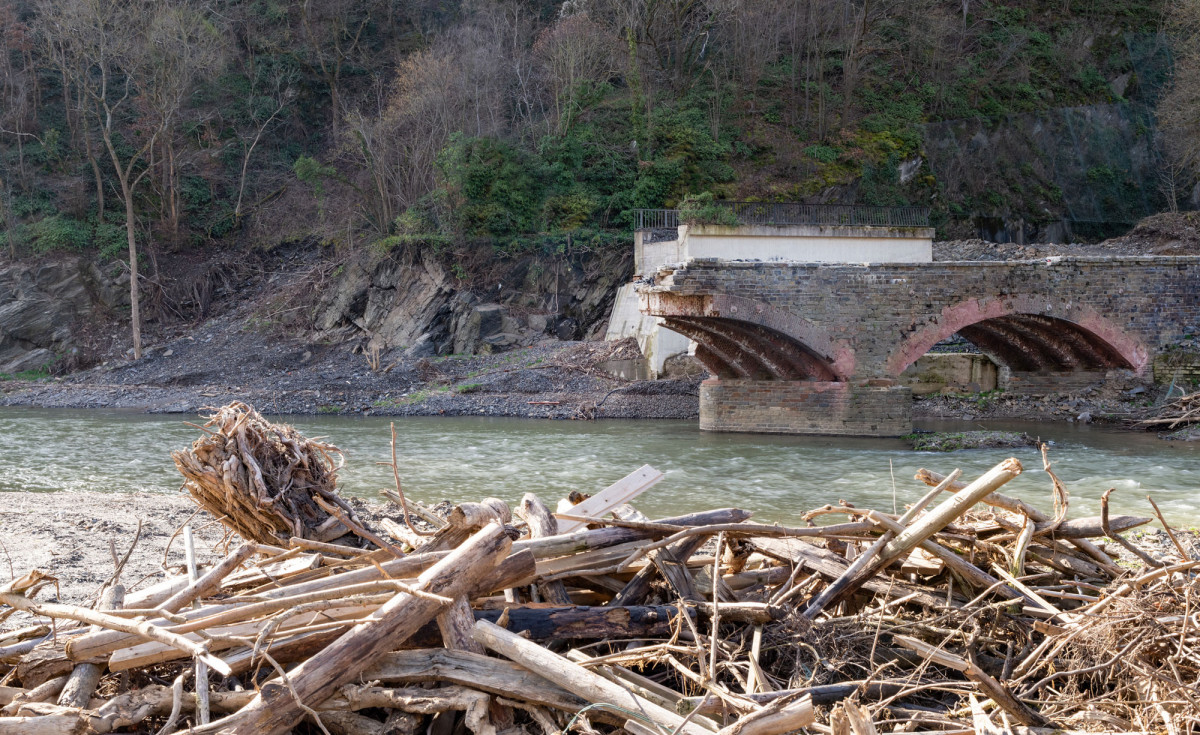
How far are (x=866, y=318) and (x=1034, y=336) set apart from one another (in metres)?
5.22

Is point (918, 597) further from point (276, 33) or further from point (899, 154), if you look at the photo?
point (276, 33)

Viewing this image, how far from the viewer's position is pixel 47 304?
27875 millimetres

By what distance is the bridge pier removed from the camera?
16.7 meters

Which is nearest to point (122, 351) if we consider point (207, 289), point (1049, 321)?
point (207, 289)

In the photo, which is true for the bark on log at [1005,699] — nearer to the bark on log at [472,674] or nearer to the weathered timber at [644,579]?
the weathered timber at [644,579]

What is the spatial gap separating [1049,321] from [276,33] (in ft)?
101

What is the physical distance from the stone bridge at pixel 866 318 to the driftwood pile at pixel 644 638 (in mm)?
12004

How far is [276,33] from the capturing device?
117 ft

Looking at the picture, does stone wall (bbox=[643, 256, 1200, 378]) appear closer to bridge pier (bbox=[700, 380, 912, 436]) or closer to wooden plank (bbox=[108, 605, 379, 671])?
bridge pier (bbox=[700, 380, 912, 436])

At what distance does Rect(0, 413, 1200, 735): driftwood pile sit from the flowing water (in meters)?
5.49

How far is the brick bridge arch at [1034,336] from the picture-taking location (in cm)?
1666

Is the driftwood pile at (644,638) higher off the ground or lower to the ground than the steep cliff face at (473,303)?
lower

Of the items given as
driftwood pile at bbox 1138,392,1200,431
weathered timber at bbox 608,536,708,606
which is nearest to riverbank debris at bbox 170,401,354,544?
weathered timber at bbox 608,536,708,606

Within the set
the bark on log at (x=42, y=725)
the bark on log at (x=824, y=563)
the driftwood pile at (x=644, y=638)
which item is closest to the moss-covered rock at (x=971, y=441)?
the driftwood pile at (x=644, y=638)
